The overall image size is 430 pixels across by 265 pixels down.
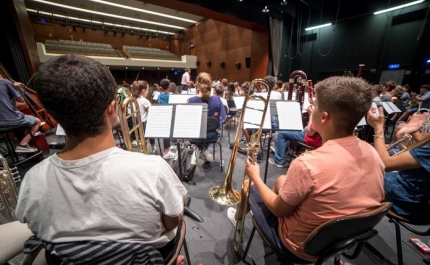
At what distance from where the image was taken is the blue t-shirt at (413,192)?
4.07ft

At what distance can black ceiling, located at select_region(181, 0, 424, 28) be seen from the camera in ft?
20.5

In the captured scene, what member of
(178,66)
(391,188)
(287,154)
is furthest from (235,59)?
(391,188)

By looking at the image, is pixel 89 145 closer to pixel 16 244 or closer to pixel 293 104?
pixel 16 244

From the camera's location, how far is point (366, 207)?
33.9 inches

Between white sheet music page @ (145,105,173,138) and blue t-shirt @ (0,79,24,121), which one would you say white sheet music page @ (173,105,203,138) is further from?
blue t-shirt @ (0,79,24,121)

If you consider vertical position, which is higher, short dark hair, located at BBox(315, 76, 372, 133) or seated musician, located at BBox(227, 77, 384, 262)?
short dark hair, located at BBox(315, 76, 372, 133)

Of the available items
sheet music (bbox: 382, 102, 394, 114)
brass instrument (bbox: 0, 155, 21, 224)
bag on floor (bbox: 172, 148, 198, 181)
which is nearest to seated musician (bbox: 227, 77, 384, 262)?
bag on floor (bbox: 172, 148, 198, 181)

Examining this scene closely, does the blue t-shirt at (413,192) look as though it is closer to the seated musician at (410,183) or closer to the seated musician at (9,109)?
the seated musician at (410,183)

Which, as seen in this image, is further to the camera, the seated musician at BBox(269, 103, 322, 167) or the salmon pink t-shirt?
the seated musician at BBox(269, 103, 322, 167)

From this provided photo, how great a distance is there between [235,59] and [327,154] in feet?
34.8

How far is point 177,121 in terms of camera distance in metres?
1.99

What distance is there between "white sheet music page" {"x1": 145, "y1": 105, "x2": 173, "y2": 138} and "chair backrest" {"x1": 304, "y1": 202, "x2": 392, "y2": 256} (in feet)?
5.12

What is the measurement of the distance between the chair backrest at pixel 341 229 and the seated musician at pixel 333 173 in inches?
2.0

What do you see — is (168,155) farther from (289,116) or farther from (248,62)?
(248,62)
